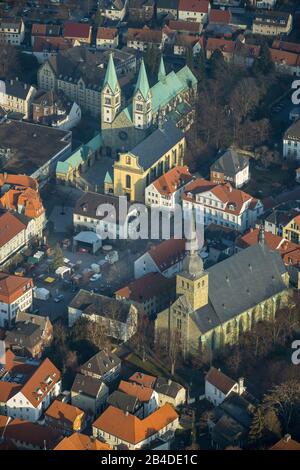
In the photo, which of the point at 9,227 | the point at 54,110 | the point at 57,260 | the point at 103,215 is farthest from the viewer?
the point at 54,110

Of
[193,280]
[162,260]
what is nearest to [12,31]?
[162,260]

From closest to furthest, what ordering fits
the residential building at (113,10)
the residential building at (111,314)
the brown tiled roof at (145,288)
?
the residential building at (111,314) < the brown tiled roof at (145,288) < the residential building at (113,10)

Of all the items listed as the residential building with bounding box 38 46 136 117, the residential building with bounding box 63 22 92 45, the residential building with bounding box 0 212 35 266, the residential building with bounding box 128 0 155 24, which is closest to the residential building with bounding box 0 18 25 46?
the residential building with bounding box 63 22 92 45

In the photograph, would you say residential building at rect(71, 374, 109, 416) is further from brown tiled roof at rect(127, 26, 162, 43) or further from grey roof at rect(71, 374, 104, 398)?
brown tiled roof at rect(127, 26, 162, 43)

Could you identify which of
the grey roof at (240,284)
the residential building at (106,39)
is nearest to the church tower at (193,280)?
the grey roof at (240,284)

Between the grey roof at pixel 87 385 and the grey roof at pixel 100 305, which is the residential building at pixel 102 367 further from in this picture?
the grey roof at pixel 100 305

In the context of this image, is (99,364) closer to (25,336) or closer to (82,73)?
(25,336)

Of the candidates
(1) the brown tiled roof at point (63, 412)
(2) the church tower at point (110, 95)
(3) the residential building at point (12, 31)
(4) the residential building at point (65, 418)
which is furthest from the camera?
(3) the residential building at point (12, 31)
